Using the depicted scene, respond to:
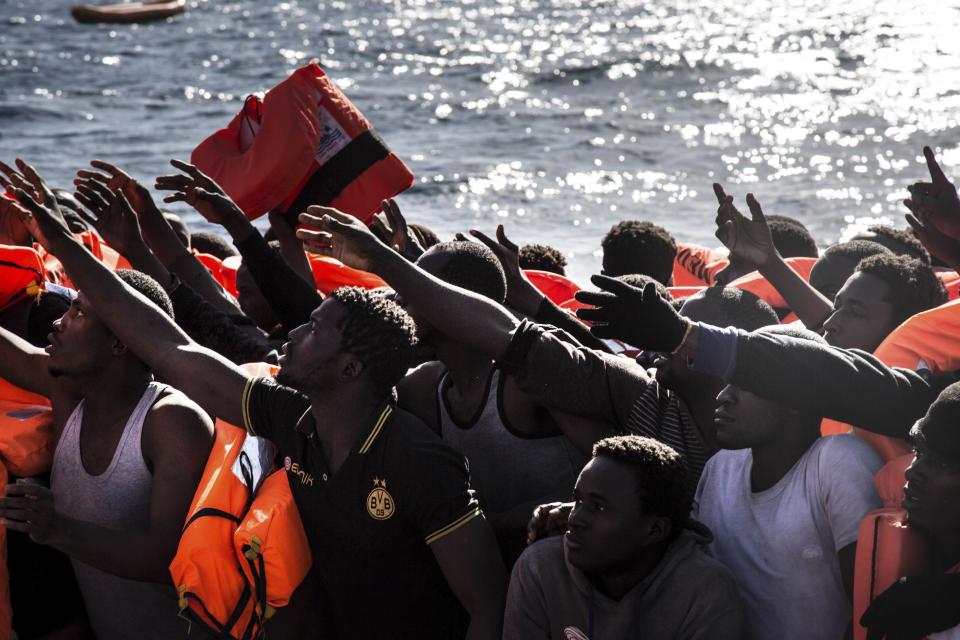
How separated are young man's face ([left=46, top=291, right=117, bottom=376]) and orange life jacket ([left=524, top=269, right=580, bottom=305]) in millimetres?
2435

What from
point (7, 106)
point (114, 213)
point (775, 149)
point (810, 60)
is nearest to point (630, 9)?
point (810, 60)

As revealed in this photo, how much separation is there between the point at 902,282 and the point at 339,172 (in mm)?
2765

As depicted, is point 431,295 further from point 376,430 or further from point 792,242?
point 792,242

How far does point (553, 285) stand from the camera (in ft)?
19.8

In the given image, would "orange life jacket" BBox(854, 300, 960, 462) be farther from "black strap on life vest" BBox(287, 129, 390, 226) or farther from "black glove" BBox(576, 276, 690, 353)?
"black strap on life vest" BBox(287, 129, 390, 226)

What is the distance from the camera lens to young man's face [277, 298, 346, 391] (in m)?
3.67

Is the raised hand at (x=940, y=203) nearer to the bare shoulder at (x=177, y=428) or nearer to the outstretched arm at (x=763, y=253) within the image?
the outstretched arm at (x=763, y=253)

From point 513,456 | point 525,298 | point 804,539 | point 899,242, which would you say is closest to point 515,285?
point 525,298

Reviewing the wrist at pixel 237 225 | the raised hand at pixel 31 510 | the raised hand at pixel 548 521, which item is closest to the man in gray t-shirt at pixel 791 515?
the raised hand at pixel 548 521

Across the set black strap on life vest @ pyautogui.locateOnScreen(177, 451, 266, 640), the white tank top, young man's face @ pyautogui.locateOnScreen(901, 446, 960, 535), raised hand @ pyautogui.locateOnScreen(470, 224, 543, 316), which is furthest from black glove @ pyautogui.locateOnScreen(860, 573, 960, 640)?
the white tank top

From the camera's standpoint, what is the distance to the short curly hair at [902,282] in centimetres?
452

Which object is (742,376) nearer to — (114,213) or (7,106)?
(114,213)

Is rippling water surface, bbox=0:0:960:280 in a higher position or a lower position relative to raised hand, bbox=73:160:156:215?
lower

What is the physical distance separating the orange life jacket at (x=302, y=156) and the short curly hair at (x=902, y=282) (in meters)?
2.49
